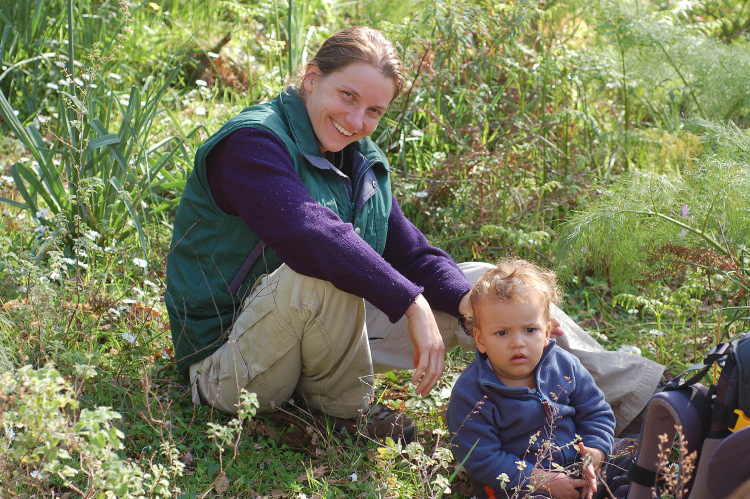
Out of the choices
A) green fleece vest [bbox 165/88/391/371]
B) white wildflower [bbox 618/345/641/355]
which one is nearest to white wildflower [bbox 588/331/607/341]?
white wildflower [bbox 618/345/641/355]

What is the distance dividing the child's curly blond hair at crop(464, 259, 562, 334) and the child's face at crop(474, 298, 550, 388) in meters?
0.02

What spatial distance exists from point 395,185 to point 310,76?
4.54ft

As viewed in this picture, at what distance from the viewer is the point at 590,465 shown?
2.33 meters

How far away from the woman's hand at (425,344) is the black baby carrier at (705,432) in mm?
674

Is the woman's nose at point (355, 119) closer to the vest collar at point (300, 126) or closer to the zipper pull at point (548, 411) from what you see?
the vest collar at point (300, 126)

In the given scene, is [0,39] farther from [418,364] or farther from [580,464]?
[580,464]

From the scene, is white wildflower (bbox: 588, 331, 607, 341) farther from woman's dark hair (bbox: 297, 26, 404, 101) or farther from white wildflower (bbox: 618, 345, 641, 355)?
woman's dark hair (bbox: 297, 26, 404, 101)

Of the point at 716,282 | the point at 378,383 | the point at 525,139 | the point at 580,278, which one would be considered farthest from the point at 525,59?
the point at 378,383

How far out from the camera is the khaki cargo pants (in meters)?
2.58

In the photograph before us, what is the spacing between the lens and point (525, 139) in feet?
14.0

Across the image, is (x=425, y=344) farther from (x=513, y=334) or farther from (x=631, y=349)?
(x=631, y=349)

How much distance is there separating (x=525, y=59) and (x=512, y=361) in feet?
9.24

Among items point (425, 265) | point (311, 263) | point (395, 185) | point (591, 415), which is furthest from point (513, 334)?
point (395, 185)

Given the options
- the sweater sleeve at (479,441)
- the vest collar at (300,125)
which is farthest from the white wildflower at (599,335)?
the vest collar at (300,125)
